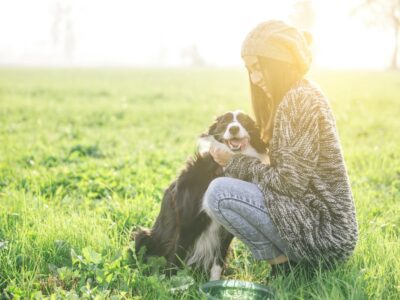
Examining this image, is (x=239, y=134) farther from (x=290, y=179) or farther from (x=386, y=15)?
(x=386, y=15)

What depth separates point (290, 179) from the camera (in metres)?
2.83

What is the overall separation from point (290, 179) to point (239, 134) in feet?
2.26

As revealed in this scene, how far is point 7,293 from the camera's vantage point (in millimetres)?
2932

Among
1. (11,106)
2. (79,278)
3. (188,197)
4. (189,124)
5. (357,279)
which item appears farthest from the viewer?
(11,106)

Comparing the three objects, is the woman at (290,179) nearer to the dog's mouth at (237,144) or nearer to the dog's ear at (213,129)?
the dog's mouth at (237,144)

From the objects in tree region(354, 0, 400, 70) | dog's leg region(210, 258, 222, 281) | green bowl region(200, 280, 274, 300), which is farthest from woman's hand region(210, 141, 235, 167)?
tree region(354, 0, 400, 70)

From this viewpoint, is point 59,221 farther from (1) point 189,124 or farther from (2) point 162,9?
(2) point 162,9

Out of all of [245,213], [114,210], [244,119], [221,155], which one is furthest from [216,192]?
[114,210]

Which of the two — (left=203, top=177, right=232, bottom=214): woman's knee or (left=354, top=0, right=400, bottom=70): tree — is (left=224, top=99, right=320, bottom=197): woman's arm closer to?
(left=203, top=177, right=232, bottom=214): woman's knee

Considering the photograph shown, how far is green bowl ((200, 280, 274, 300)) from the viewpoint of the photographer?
2664 millimetres

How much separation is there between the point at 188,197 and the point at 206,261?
0.47 metres

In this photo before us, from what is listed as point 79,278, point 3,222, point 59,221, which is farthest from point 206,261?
point 3,222

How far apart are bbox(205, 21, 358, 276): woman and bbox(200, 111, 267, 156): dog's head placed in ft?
1.09

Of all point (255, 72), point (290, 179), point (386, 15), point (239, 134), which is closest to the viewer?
point (290, 179)
